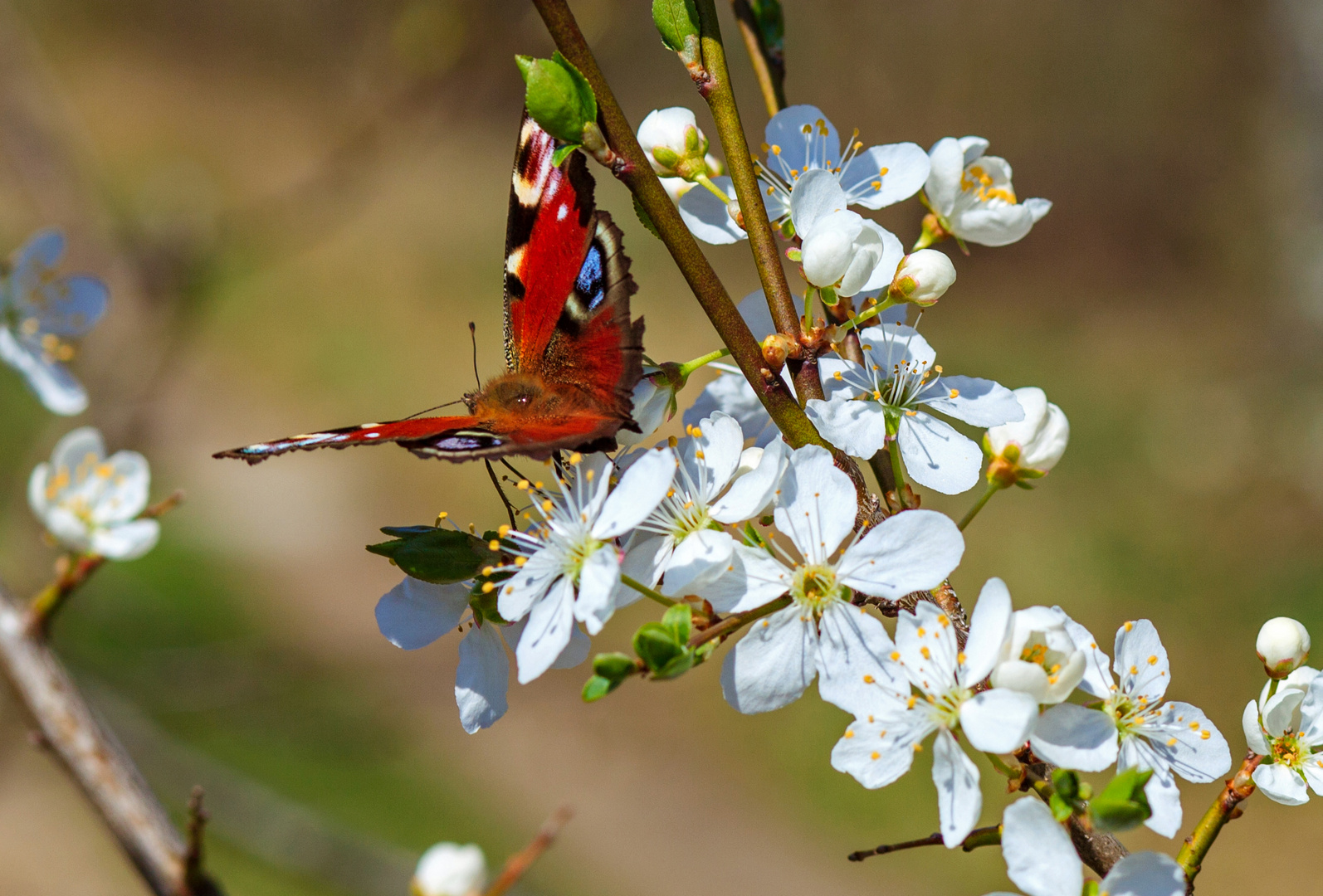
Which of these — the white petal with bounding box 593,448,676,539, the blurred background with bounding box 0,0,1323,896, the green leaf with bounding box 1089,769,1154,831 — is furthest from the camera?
the blurred background with bounding box 0,0,1323,896

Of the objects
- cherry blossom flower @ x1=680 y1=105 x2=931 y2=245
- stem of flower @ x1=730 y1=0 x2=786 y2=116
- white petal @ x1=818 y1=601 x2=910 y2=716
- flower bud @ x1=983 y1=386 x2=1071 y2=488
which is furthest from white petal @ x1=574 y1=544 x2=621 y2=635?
stem of flower @ x1=730 y1=0 x2=786 y2=116

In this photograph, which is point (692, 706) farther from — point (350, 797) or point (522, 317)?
point (522, 317)

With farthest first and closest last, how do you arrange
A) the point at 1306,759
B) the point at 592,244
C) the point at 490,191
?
1. the point at 490,191
2. the point at 592,244
3. the point at 1306,759

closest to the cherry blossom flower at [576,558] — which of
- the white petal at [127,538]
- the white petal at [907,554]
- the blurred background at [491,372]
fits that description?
the white petal at [907,554]

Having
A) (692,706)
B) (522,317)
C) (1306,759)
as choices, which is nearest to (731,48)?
(692,706)

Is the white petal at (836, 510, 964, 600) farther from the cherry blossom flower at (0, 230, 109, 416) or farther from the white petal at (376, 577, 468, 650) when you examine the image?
the cherry blossom flower at (0, 230, 109, 416)
